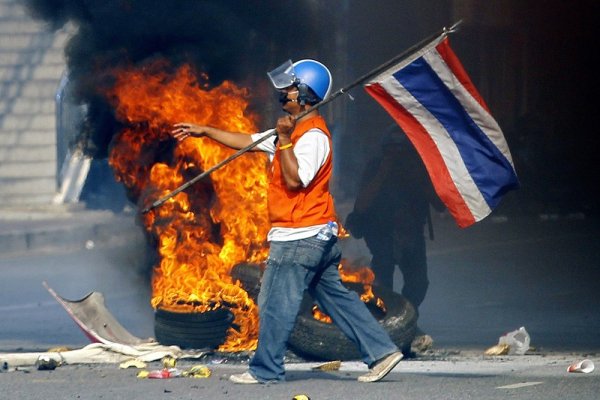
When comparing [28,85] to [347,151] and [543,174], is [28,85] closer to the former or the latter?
[347,151]

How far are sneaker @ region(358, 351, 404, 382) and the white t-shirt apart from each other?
72cm

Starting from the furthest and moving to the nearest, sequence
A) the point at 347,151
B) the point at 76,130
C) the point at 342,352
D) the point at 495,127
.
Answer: the point at 347,151
the point at 76,130
the point at 342,352
the point at 495,127

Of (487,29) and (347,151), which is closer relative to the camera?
(347,151)

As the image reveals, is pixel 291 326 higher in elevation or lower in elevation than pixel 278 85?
lower

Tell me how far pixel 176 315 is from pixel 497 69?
1157cm

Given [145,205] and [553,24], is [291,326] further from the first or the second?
[553,24]

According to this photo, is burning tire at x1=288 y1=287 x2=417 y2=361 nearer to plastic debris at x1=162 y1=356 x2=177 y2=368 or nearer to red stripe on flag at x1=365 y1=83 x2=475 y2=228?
plastic debris at x1=162 y1=356 x2=177 y2=368

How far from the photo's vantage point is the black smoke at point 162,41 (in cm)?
991

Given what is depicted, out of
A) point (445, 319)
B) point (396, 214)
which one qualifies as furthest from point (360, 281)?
point (445, 319)

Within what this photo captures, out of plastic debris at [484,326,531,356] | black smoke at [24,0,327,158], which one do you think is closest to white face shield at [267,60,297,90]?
plastic debris at [484,326,531,356]

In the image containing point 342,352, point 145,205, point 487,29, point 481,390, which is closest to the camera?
point 481,390

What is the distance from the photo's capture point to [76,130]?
10.7 meters

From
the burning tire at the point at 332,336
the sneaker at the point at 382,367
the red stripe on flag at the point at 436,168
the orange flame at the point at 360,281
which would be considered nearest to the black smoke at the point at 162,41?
the orange flame at the point at 360,281

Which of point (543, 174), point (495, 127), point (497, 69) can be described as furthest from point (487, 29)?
point (495, 127)
